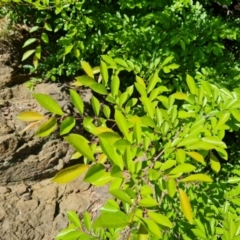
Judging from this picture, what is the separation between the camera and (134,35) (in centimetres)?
245

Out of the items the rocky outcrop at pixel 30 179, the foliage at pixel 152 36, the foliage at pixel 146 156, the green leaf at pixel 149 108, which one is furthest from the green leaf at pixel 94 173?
the rocky outcrop at pixel 30 179

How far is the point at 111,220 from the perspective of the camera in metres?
0.88

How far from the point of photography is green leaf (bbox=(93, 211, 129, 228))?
86cm

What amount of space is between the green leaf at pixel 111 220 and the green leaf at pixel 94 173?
107 millimetres

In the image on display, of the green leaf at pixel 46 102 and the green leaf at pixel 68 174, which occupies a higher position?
the green leaf at pixel 46 102

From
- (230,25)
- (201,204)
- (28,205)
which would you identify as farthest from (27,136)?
(230,25)

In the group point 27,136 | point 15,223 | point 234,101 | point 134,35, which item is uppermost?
point 234,101

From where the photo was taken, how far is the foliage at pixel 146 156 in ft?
3.17

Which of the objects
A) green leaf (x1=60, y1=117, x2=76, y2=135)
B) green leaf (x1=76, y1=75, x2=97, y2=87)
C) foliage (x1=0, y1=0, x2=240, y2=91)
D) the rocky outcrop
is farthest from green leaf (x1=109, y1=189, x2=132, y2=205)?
the rocky outcrop

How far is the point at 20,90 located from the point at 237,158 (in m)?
1.61

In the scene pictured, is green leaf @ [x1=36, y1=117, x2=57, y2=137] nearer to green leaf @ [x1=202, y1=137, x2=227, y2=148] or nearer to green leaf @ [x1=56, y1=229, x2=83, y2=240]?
green leaf @ [x1=56, y1=229, x2=83, y2=240]

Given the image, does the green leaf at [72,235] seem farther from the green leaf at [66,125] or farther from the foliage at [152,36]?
the foliage at [152,36]

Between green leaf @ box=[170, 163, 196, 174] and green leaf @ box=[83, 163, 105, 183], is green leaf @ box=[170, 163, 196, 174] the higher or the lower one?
the higher one

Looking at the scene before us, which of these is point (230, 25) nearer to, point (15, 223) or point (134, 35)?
point (134, 35)
